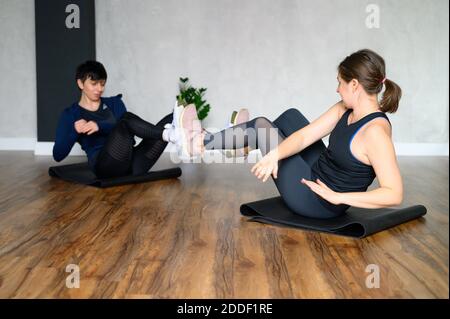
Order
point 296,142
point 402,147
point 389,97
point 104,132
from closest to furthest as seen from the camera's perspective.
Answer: point 389,97 → point 296,142 → point 104,132 → point 402,147

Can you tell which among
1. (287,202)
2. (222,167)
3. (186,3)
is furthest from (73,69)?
(287,202)

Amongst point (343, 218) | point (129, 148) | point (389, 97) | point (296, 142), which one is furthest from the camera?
point (129, 148)

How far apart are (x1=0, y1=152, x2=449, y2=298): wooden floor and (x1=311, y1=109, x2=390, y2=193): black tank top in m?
0.27

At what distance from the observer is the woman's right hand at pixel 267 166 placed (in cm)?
288

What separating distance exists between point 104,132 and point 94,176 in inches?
13.9

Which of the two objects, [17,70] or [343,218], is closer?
[343,218]

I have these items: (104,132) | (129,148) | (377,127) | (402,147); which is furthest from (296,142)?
(402,147)

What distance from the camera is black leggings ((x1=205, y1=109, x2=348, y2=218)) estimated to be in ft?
10.2

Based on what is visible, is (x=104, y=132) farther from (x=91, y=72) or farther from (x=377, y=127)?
(x=377, y=127)

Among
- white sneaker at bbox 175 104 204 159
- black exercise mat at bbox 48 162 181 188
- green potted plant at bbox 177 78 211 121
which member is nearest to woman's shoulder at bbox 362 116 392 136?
white sneaker at bbox 175 104 204 159

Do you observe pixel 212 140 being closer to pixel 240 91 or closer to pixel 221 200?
pixel 221 200

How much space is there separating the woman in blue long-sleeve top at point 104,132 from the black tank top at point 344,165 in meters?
1.32

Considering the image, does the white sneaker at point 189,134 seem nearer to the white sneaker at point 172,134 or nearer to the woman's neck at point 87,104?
the white sneaker at point 172,134

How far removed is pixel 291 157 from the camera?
309 cm
